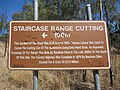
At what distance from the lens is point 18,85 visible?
19.9ft

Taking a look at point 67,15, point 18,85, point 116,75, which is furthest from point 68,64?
point 67,15

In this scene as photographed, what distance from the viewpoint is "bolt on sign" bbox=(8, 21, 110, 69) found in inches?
99.6

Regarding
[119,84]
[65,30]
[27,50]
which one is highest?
[65,30]

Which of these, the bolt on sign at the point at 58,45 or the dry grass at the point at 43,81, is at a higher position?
the bolt on sign at the point at 58,45

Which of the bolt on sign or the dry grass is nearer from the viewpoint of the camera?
the bolt on sign

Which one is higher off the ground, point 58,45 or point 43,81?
point 58,45

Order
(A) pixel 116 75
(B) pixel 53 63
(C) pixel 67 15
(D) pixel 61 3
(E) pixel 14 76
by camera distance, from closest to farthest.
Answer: (B) pixel 53 63, (E) pixel 14 76, (A) pixel 116 75, (C) pixel 67 15, (D) pixel 61 3

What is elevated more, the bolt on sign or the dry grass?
the bolt on sign

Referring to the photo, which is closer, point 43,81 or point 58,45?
point 58,45

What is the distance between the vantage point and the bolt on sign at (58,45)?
2529 mm

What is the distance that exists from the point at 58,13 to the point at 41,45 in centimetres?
2087

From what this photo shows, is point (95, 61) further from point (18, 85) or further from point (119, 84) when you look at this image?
point (119, 84)

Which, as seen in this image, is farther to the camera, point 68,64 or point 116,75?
point 116,75

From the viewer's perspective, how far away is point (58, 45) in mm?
2586
